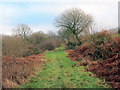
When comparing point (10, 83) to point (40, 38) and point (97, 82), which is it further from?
point (40, 38)

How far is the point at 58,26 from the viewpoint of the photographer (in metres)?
33.7

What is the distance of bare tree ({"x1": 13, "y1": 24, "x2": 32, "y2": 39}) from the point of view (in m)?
29.6

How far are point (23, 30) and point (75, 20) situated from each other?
10943 mm

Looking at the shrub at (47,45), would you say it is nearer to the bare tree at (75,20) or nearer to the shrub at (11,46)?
the bare tree at (75,20)

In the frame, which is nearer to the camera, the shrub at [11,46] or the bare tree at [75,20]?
the shrub at [11,46]

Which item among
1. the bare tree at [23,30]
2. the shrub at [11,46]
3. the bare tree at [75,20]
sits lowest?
the shrub at [11,46]

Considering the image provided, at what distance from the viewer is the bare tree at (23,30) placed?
2963cm

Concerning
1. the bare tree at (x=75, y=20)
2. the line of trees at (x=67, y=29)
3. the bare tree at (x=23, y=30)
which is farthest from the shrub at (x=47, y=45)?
the bare tree at (x=75, y=20)

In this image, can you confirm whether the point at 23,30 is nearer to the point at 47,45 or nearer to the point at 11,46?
the point at 47,45

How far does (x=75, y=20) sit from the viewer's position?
3225 centimetres

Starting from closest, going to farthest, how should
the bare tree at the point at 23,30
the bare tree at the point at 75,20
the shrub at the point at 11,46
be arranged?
the shrub at the point at 11,46 → the bare tree at the point at 23,30 → the bare tree at the point at 75,20

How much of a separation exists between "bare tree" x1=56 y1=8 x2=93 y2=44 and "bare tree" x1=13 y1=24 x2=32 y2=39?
21.3ft

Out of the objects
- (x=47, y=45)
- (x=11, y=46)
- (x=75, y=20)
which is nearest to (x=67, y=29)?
(x=75, y=20)

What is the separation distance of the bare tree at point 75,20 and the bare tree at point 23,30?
6487 millimetres
